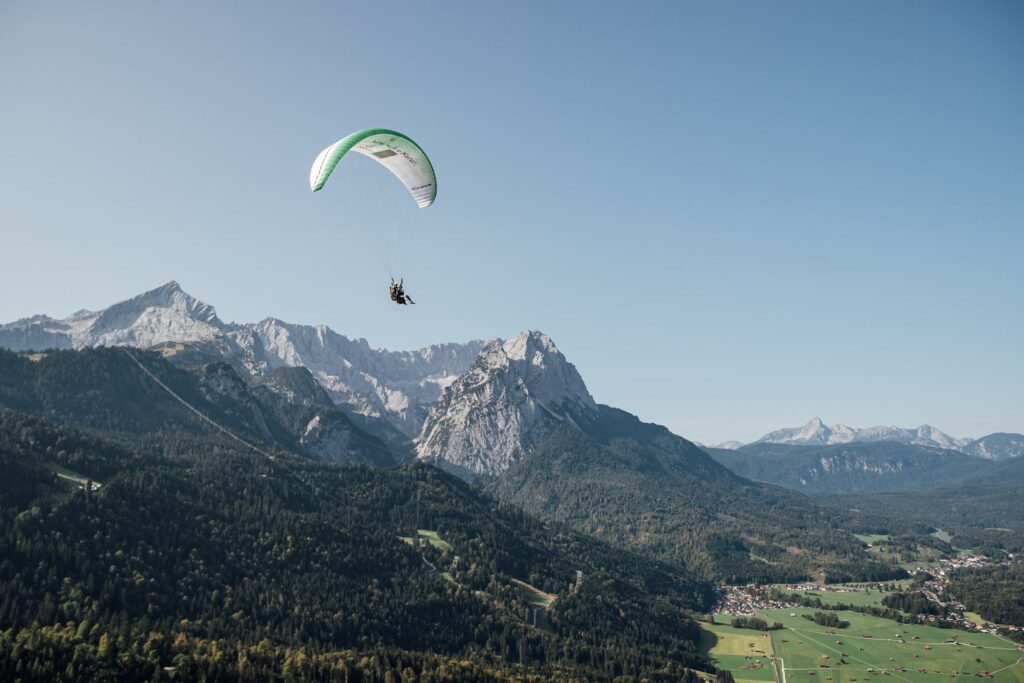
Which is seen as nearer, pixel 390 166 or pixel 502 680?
pixel 390 166

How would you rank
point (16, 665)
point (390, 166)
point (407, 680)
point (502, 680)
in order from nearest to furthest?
point (390, 166) < point (16, 665) < point (407, 680) < point (502, 680)

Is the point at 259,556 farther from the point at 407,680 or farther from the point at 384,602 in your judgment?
the point at 407,680

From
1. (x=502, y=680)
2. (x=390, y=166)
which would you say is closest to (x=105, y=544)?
(x=502, y=680)

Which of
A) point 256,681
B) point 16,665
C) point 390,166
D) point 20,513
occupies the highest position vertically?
point 390,166

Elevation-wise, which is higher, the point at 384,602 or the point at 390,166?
the point at 390,166

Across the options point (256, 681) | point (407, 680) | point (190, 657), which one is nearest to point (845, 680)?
point (407, 680)

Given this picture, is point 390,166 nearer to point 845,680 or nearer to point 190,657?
point 190,657

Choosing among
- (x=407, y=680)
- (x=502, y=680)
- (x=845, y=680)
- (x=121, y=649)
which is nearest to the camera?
(x=121, y=649)
